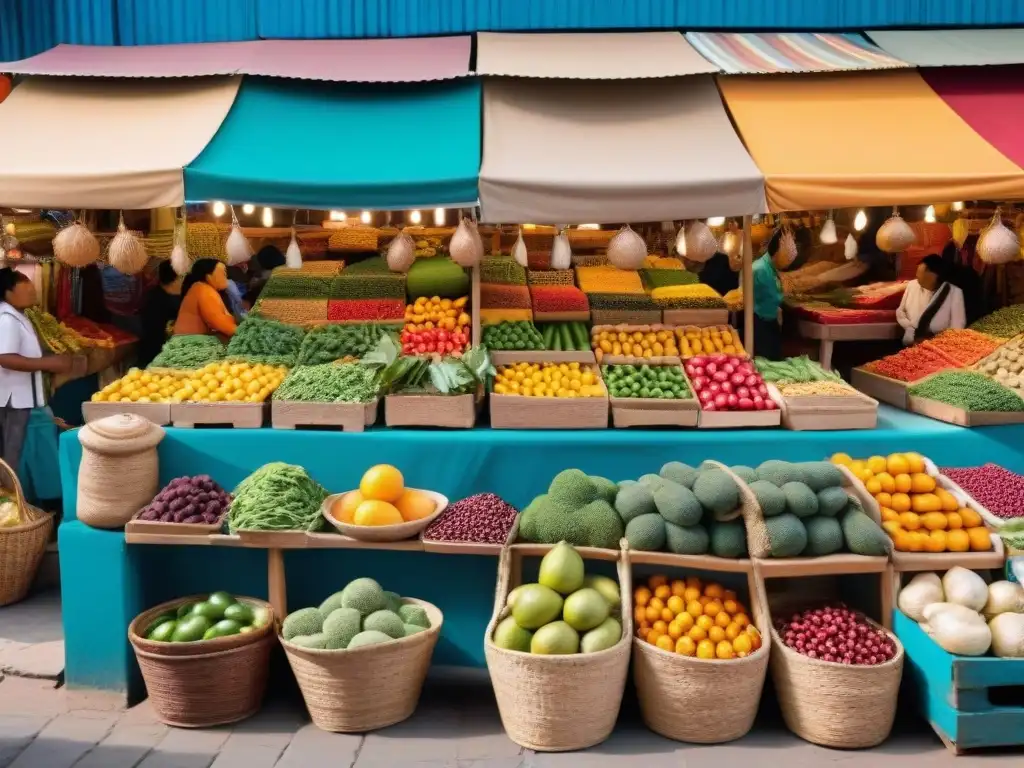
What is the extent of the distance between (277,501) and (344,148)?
7.69 ft

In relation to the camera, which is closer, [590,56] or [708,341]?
[708,341]

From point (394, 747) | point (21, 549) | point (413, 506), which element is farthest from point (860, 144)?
point (21, 549)

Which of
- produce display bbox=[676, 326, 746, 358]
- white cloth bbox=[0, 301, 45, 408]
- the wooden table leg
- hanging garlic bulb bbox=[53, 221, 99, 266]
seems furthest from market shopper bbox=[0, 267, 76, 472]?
produce display bbox=[676, 326, 746, 358]

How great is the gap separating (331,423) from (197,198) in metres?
1.51

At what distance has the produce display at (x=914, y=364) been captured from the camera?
649 centimetres

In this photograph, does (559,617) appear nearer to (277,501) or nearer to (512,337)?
(277,501)

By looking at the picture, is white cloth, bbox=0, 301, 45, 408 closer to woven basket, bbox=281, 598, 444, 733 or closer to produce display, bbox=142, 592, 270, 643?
produce display, bbox=142, 592, 270, 643

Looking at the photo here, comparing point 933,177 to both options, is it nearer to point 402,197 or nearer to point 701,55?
point 701,55

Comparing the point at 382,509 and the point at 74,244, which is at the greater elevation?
the point at 74,244

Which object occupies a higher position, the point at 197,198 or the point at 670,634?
the point at 197,198

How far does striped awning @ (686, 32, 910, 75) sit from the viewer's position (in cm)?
655

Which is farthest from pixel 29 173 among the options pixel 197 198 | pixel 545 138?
pixel 545 138

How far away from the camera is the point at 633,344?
255 inches

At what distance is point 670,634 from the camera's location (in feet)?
14.7
